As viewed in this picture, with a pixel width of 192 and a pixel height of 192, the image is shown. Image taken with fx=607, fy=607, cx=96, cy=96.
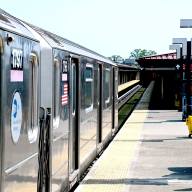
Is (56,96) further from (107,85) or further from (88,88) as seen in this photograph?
(107,85)

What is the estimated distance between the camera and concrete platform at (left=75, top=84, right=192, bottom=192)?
1021 centimetres

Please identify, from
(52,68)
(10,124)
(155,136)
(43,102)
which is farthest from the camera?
(155,136)

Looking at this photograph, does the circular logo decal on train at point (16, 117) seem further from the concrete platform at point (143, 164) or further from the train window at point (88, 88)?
the train window at point (88, 88)

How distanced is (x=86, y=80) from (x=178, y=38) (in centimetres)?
1637

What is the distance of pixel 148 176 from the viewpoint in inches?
445

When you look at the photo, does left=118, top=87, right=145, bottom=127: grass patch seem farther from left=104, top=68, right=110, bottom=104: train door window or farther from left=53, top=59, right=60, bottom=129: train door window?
left=53, top=59, right=60, bottom=129: train door window

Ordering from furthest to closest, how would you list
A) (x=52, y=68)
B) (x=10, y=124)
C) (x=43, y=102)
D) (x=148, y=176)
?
(x=148, y=176) < (x=52, y=68) < (x=43, y=102) < (x=10, y=124)

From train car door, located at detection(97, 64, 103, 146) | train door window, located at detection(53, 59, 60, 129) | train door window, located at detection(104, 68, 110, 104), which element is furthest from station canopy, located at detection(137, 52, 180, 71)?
train door window, located at detection(53, 59, 60, 129)

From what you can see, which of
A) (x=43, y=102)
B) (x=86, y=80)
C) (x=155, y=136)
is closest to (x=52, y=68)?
(x=43, y=102)

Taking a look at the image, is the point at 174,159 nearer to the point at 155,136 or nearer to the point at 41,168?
the point at 155,136

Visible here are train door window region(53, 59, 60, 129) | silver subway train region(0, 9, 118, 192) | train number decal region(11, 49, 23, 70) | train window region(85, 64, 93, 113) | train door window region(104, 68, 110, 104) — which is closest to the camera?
silver subway train region(0, 9, 118, 192)

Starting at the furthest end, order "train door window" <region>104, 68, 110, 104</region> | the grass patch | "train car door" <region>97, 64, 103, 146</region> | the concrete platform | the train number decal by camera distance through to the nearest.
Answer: the grass patch → "train door window" <region>104, 68, 110, 104</region> → "train car door" <region>97, 64, 103, 146</region> → the concrete platform → the train number decal

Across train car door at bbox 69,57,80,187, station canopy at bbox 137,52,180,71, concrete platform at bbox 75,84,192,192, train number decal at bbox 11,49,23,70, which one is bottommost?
concrete platform at bbox 75,84,192,192

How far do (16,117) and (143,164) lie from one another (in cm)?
813
